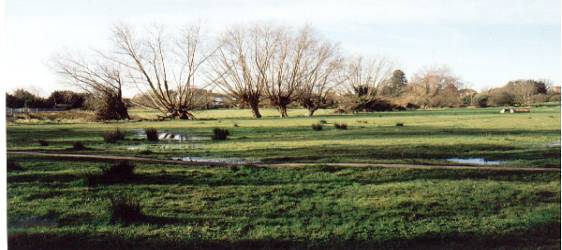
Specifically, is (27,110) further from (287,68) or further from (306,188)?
(306,188)

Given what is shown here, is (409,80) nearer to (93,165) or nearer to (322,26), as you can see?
(322,26)

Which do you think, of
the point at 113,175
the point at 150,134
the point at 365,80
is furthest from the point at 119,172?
the point at 365,80

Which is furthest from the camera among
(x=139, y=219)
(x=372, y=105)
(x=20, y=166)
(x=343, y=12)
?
(x=372, y=105)

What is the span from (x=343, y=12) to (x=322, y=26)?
0.31m

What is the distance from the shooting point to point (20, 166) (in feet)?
17.6

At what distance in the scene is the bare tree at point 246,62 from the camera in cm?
598

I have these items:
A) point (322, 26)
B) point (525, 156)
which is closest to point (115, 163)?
point (322, 26)

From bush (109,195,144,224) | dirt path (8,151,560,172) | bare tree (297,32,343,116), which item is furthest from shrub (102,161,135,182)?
bare tree (297,32,343,116)

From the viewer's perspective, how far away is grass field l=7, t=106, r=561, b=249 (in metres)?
4.01

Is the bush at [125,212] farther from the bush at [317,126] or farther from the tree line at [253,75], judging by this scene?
Result: the bush at [317,126]

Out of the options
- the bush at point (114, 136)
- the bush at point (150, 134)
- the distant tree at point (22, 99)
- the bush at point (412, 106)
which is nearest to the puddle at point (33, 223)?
the bush at point (114, 136)

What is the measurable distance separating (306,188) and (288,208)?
59 cm

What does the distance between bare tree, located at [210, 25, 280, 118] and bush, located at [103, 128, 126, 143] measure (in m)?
1.35

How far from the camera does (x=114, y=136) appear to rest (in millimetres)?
5867
